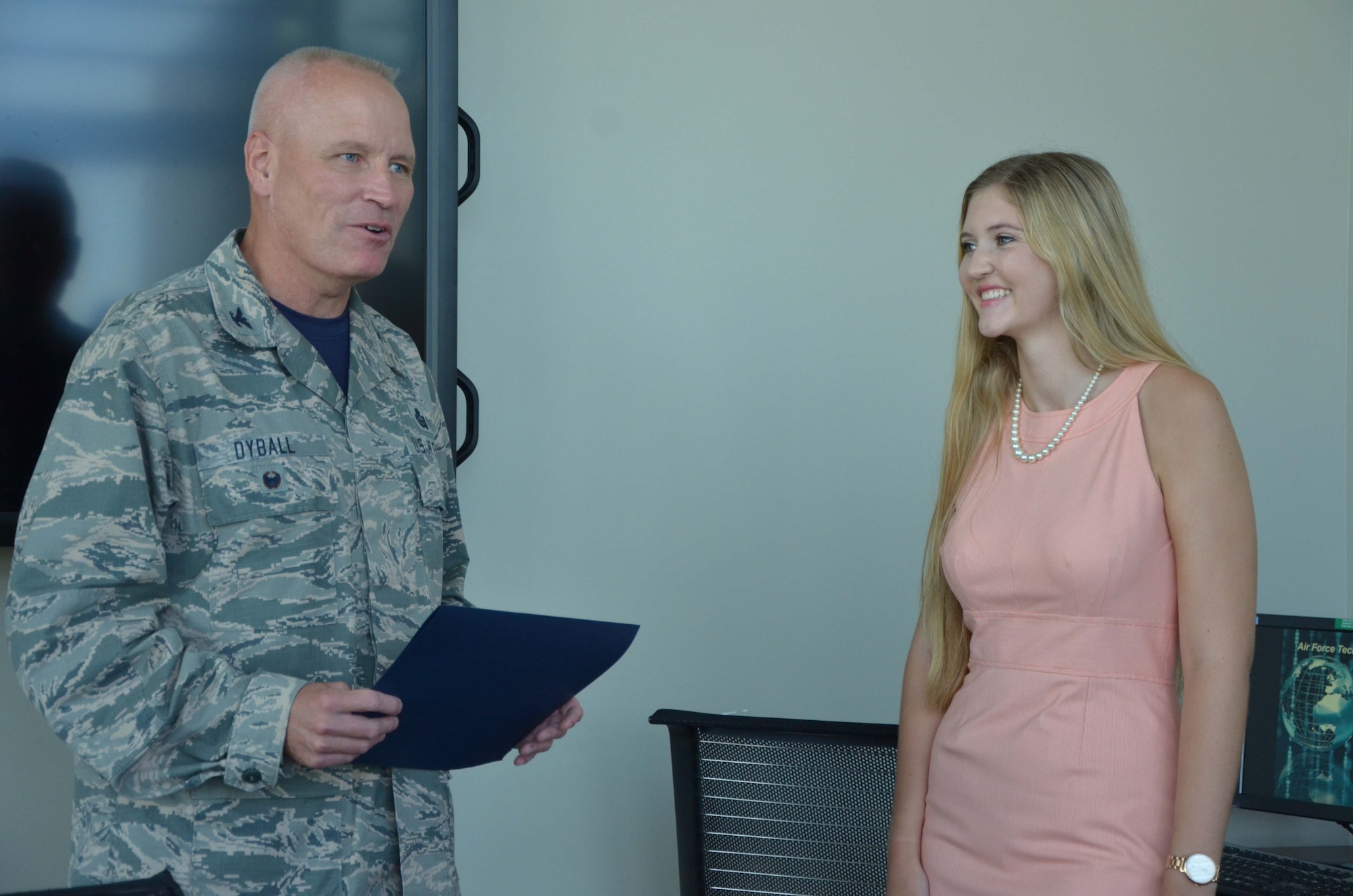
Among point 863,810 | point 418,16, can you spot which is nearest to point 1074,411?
point 863,810

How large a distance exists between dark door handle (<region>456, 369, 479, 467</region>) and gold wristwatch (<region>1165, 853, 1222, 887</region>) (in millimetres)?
1269

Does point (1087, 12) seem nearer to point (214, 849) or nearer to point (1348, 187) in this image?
point (1348, 187)

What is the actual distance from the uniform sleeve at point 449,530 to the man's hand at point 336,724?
450 mm

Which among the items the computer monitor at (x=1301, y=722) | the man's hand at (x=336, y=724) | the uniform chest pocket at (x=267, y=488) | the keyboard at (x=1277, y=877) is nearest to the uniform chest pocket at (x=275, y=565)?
the uniform chest pocket at (x=267, y=488)

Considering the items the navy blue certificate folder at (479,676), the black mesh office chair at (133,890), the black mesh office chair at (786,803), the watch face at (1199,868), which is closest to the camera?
the black mesh office chair at (133,890)

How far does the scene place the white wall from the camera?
2207 millimetres

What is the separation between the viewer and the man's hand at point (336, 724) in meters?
1.19

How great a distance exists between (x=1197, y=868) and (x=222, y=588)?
1.08 m

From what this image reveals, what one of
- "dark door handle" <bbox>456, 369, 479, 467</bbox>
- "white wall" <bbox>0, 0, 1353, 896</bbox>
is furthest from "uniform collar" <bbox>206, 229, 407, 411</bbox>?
"white wall" <bbox>0, 0, 1353, 896</bbox>

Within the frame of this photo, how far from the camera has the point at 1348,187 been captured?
2.67 metres

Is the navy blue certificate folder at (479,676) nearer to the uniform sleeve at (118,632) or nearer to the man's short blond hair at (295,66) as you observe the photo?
the uniform sleeve at (118,632)

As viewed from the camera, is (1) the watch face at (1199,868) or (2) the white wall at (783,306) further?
(2) the white wall at (783,306)

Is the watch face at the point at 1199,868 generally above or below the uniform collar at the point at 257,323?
below

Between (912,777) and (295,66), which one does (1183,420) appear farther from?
(295,66)
